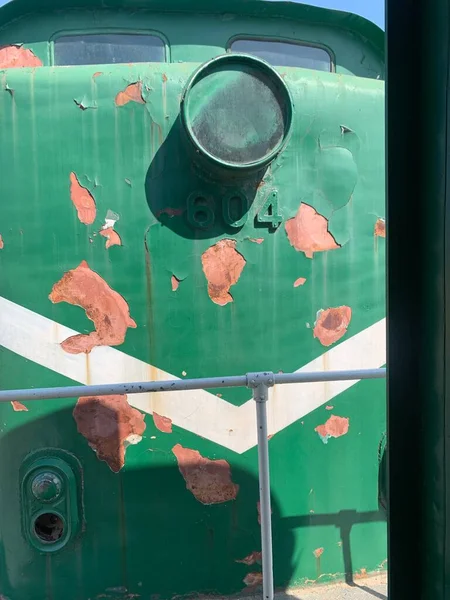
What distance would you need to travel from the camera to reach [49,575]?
169 centimetres

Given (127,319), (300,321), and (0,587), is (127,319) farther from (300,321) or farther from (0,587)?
(0,587)

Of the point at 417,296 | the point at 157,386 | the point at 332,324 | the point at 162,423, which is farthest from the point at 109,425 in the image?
the point at 417,296

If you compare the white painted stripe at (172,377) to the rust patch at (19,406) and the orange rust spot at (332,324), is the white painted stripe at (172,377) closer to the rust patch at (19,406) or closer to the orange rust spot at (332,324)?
the orange rust spot at (332,324)

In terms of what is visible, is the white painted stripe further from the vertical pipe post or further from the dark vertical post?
the dark vertical post

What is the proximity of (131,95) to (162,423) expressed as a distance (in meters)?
1.20

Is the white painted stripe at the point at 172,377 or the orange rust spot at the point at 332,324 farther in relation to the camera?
the orange rust spot at the point at 332,324

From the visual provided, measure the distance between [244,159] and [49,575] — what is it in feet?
5.34

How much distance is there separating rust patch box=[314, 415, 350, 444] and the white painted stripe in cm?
8

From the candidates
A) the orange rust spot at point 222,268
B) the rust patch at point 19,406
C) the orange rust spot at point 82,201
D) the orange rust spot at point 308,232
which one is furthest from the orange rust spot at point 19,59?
the rust patch at point 19,406

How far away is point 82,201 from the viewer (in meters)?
1.73

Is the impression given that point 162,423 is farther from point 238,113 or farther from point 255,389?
point 238,113

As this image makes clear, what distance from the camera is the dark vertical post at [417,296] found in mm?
638

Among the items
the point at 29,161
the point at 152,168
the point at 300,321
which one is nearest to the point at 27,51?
the point at 29,161

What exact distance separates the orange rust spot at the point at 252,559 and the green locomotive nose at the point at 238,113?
1392mm
